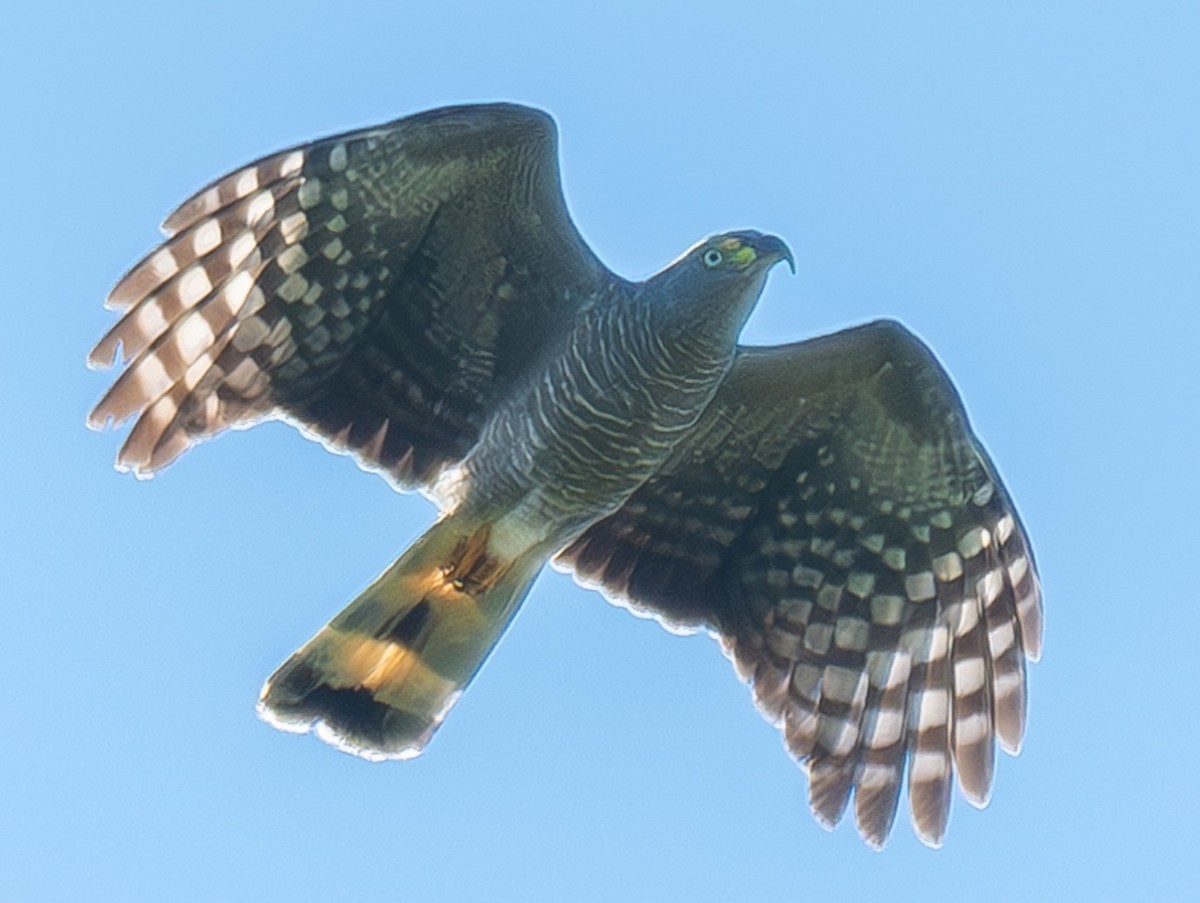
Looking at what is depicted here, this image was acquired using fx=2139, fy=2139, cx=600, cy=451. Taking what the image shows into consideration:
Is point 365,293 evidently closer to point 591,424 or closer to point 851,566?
point 591,424

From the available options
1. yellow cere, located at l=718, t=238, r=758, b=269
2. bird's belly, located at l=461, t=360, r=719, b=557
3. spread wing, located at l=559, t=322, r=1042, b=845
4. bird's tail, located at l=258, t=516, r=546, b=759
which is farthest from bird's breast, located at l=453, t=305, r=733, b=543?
spread wing, located at l=559, t=322, r=1042, b=845

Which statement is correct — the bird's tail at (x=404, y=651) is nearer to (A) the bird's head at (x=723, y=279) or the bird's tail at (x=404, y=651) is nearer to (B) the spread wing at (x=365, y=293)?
(B) the spread wing at (x=365, y=293)

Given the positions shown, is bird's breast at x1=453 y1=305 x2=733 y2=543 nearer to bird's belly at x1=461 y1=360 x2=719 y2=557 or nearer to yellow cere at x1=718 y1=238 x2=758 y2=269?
bird's belly at x1=461 y1=360 x2=719 y2=557

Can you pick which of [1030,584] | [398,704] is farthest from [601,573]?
[1030,584]

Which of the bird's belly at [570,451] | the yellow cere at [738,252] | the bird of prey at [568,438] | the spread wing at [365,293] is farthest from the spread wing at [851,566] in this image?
the spread wing at [365,293]

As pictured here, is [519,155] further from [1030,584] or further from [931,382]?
[1030,584]

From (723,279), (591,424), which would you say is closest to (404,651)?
(591,424)
